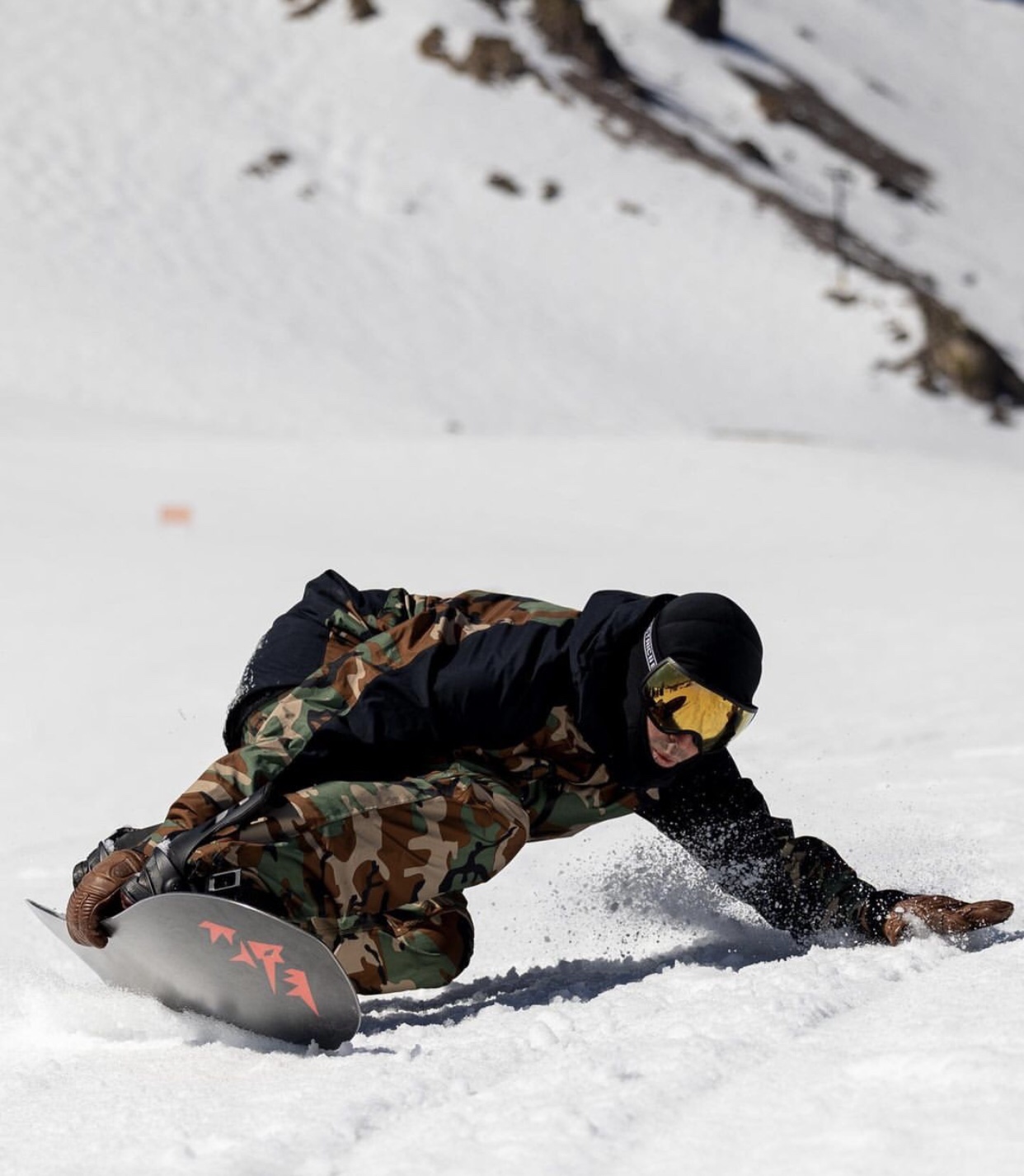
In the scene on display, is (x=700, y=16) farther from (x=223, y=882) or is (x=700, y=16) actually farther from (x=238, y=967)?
(x=238, y=967)

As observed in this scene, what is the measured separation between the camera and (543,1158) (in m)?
1.91

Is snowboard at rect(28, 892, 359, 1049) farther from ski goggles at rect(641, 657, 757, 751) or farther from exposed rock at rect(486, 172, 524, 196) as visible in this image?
exposed rock at rect(486, 172, 524, 196)

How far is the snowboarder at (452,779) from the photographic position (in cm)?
285

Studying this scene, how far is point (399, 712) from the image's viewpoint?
2.93 metres

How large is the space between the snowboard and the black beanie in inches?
34.5

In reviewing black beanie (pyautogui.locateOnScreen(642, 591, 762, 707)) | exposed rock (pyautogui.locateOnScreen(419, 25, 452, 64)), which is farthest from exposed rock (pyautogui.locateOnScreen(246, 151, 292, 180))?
black beanie (pyautogui.locateOnScreen(642, 591, 762, 707))

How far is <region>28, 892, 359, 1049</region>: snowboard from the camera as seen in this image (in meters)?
2.63

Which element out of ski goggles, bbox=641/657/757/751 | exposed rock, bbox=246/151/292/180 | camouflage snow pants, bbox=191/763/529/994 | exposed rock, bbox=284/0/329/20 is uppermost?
ski goggles, bbox=641/657/757/751

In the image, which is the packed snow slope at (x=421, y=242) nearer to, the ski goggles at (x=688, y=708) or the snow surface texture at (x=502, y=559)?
the snow surface texture at (x=502, y=559)

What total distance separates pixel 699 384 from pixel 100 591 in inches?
751

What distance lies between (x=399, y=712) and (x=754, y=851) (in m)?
0.92

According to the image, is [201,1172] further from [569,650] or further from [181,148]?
[181,148]

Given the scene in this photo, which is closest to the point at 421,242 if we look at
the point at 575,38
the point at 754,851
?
the point at 575,38

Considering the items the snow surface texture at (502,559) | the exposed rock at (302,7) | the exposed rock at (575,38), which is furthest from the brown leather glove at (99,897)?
the exposed rock at (302,7)
